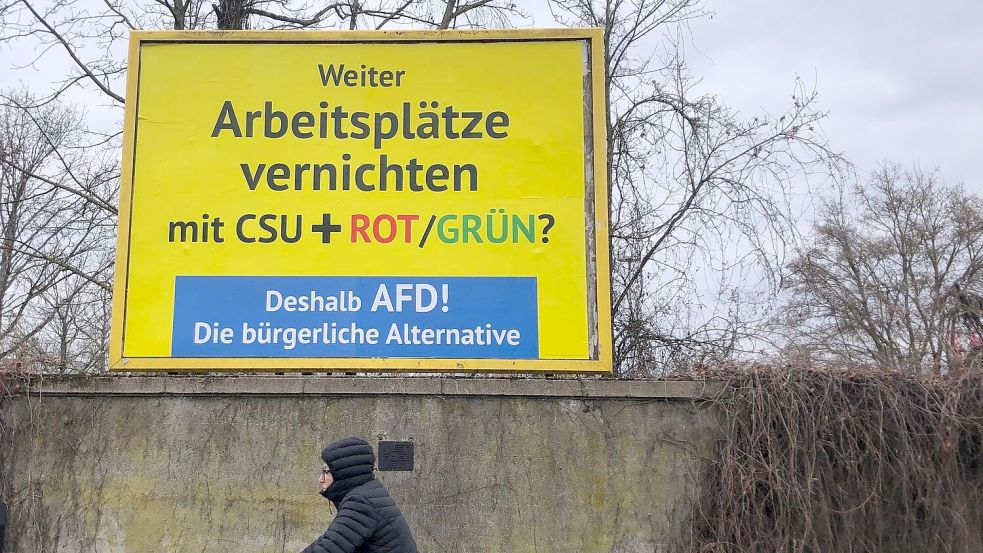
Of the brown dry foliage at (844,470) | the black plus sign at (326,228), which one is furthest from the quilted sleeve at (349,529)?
the black plus sign at (326,228)

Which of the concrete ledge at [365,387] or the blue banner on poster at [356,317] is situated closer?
the concrete ledge at [365,387]

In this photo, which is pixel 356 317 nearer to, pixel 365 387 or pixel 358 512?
pixel 365 387

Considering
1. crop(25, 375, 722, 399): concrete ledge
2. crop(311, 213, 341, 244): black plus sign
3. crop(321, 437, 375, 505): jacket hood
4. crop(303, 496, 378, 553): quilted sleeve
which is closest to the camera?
crop(303, 496, 378, 553): quilted sleeve

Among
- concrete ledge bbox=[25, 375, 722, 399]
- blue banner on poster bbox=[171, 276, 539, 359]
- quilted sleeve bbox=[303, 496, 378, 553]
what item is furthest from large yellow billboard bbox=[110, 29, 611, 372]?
quilted sleeve bbox=[303, 496, 378, 553]

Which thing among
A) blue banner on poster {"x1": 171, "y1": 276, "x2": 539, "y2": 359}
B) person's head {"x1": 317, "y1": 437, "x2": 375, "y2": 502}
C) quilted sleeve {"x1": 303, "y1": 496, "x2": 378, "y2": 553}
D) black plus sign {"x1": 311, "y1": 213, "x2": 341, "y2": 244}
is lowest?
quilted sleeve {"x1": 303, "y1": 496, "x2": 378, "y2": 553}

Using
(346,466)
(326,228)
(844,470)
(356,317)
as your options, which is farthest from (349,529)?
(844,470)

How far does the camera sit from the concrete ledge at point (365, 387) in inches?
242

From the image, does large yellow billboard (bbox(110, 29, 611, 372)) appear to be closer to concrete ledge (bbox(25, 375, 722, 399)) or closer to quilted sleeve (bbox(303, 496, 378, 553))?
concrete ledge (bbox(25, 375, 722, 399))

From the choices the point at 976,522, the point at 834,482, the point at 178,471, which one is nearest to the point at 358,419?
the point at 178,471

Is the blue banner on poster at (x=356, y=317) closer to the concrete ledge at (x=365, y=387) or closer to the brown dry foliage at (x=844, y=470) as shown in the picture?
the concrete ledge at (x=365, y=387)

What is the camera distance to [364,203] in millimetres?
6715

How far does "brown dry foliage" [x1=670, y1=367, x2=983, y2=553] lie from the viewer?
19.5ft

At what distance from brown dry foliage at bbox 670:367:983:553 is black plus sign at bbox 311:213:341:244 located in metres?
3.05

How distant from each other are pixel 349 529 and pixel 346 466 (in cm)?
30
